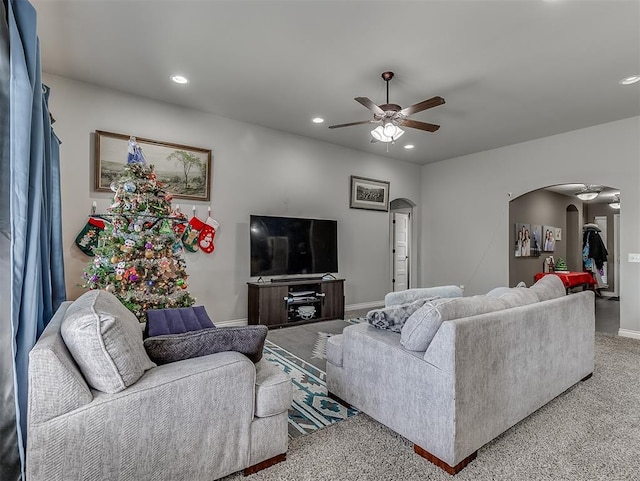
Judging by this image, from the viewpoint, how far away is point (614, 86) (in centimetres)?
363

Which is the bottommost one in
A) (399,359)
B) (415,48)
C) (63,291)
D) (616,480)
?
(616,480)

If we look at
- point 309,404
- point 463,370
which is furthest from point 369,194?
point 463,370

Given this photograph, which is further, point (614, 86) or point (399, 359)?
point (614, 86)

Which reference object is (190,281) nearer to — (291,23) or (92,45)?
(92,45)

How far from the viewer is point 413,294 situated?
287 cm

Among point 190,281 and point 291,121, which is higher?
point 291,121

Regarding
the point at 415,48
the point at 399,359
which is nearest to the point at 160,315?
the point at 399,359

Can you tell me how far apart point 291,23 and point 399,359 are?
257 centimetres

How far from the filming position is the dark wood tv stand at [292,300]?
4.55 metres

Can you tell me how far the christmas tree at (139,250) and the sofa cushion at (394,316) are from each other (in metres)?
1.96

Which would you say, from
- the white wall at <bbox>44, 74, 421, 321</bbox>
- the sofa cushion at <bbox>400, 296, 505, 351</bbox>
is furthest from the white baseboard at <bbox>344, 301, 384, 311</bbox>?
the sofa cushion at <bbox>400, 296, 505, 351</bbox>

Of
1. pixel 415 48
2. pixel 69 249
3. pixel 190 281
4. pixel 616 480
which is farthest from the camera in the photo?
pixel 190 281

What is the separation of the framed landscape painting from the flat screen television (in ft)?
2.78

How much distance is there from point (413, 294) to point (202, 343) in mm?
1825
